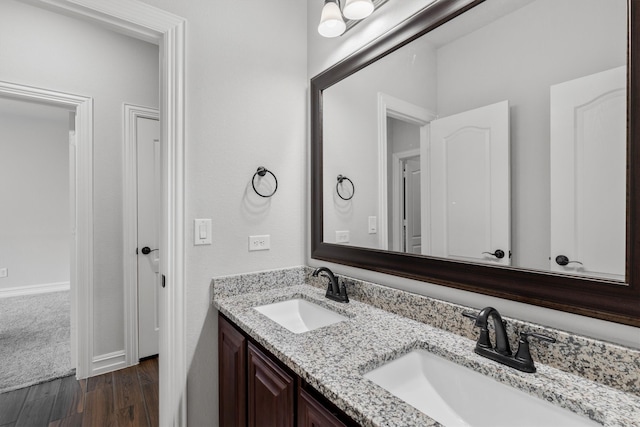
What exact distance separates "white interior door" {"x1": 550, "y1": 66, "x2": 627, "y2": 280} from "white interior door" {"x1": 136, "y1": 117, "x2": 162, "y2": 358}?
2.63 metres

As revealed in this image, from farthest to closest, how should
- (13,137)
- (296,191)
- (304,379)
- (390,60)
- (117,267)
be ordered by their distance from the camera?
(13,137)
(117,267)
(296,191)
(390,60)
(304,379)

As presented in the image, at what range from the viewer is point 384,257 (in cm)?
141

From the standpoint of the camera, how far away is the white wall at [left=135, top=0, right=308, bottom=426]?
1.52 m

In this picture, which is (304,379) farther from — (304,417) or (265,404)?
(265,404)

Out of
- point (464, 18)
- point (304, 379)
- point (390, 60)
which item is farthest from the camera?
point (390, 60)

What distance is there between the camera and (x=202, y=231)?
1524mm

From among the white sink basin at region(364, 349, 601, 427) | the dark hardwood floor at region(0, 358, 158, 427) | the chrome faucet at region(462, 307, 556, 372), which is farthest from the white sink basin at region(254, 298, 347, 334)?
the dark hardwood floor at region(0, 358, 158, 427)

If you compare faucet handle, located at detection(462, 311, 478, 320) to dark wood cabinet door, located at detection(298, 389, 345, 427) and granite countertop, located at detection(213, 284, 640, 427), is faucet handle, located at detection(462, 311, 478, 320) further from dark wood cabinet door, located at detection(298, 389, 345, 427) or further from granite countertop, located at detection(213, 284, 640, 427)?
dark wood cabinet door, located at detection(298, 389, 345, 427)

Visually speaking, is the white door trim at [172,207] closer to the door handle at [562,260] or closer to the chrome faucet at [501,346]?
the chrome faucet at [501,346]

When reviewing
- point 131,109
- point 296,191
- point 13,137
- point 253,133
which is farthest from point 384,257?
point 13,137

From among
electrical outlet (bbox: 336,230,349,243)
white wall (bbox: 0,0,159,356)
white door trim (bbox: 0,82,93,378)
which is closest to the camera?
electrical outlet (bbox: 336,230,349,243)

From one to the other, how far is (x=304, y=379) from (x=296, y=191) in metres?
1.13

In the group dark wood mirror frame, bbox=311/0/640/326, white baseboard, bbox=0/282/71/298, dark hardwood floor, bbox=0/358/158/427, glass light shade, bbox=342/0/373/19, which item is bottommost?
dark hardwood floor, bbox=0/358/158/427

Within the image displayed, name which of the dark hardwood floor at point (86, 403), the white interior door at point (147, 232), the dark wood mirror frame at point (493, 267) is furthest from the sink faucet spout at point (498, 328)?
the white interior door at point (147, 232)
